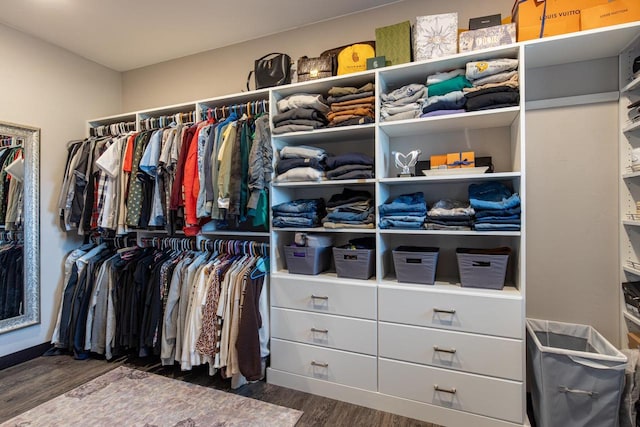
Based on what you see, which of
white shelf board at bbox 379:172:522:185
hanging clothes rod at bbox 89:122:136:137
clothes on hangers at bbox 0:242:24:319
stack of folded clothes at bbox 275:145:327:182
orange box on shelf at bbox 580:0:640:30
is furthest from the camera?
hanging clothes rod at bbox 89:122:136:137

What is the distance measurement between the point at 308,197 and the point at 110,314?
1780mm

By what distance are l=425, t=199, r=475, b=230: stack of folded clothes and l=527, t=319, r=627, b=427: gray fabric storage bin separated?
69cm

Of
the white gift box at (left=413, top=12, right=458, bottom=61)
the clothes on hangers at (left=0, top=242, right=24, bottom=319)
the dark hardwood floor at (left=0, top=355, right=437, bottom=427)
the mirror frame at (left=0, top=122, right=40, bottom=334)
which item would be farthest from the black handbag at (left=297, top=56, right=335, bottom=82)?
the clothes on hangers at (left=0, top=242, right=24, bottom=319)

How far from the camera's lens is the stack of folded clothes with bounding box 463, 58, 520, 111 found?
1639 millimetres

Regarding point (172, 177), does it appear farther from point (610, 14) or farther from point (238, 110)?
point (610, 14)

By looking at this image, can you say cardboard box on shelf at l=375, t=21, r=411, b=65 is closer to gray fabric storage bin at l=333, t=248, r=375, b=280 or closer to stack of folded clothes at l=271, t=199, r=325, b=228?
stack of folded clothes at l=271, t=199, r=325, b=228

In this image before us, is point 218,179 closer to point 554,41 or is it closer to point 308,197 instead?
point 308,197

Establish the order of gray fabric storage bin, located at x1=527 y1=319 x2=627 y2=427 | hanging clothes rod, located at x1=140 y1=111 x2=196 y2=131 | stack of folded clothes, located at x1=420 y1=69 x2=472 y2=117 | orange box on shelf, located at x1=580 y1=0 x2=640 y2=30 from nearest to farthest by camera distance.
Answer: gray fabric storage bin, located at x1=527 y1=319 x2=627 y2=427 < orange box on shelf, located at x1=580 y1=0 x2=640 y2=30 < stack of folded clothes, located at x1=420 y1=69 x2=472 y2=117 < hanging clothes rod, located at x1=140 y1=111 x2=196 y2=131

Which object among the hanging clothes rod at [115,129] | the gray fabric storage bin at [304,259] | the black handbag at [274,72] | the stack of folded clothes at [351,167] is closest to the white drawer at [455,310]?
the gray fabric storage bin at [304,259]

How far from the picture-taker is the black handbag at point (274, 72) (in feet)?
7.40

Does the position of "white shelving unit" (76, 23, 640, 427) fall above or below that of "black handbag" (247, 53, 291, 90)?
below

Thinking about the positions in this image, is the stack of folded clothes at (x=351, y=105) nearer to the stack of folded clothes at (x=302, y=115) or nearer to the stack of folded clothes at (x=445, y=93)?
the stack of folded clothes at (x=302, y=115)

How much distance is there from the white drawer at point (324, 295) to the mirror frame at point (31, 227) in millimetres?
2039

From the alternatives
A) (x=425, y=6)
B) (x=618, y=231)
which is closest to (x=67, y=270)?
(x=425, y=6)
